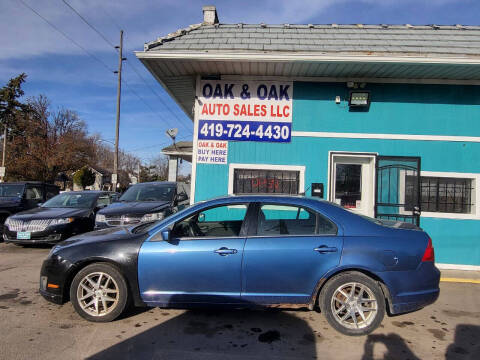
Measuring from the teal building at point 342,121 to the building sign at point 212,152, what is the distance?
22 millimetres

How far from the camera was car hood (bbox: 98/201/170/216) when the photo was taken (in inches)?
270

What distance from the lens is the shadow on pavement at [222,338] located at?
3.07 meters

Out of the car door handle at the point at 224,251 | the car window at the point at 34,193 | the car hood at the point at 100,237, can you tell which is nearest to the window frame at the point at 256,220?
the car door handle at the point at 224,251

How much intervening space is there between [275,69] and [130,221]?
4438 millimetres

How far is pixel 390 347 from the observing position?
10.7ft

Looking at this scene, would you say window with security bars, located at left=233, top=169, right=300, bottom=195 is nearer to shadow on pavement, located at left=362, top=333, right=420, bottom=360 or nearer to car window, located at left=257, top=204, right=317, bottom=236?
car window, located at left=257, top=204, right=317, bottom=236

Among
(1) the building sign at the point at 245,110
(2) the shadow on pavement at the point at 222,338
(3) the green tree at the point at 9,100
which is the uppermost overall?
(3) the green tree at the point at 9,100

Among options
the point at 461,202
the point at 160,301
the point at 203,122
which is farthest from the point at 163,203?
the point at 461,202

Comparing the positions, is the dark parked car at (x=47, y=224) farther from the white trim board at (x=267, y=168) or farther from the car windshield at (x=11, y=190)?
the white trim board at (x=267, y=168)

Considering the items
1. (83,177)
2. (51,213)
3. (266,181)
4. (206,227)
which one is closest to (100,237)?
(206,227)

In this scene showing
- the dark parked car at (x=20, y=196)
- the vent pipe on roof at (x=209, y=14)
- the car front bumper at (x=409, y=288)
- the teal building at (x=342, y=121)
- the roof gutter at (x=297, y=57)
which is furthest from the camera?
the dark parked car at (x=20, y=196)

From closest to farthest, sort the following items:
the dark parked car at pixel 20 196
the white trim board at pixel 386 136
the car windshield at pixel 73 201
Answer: the white trim board at pixel 386 136 < the car windshield at pixel 73 201 < the dark parked car at pixel 20 196

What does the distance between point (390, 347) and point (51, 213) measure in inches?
310

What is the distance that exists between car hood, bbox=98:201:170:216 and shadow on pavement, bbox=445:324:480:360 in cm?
564
